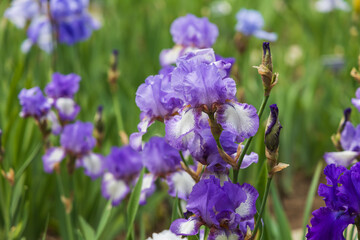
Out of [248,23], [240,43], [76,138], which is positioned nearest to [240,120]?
[76,138]

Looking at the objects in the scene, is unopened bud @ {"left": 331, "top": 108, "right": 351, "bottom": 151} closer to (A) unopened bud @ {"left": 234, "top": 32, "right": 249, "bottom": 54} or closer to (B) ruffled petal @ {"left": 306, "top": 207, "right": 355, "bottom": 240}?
(B) ruffled petal @ {"left": 306, "top": 207, "right": 355, "bottom": 240}

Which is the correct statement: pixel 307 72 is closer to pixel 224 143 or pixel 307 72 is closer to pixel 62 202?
pixel 62 202

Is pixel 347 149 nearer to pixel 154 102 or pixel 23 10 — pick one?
pixel 154 102

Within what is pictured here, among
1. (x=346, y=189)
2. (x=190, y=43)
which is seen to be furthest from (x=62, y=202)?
(x=346, y=189)

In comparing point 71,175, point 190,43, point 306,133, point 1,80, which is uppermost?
point 190,43

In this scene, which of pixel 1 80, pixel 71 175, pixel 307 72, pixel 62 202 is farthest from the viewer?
pixel 307 72

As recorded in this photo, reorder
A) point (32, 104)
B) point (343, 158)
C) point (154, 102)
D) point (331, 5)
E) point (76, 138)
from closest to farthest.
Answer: point (154, 102)
point (343, 158)
point (32, 104)
point (76, 138)
point (331, 5)
